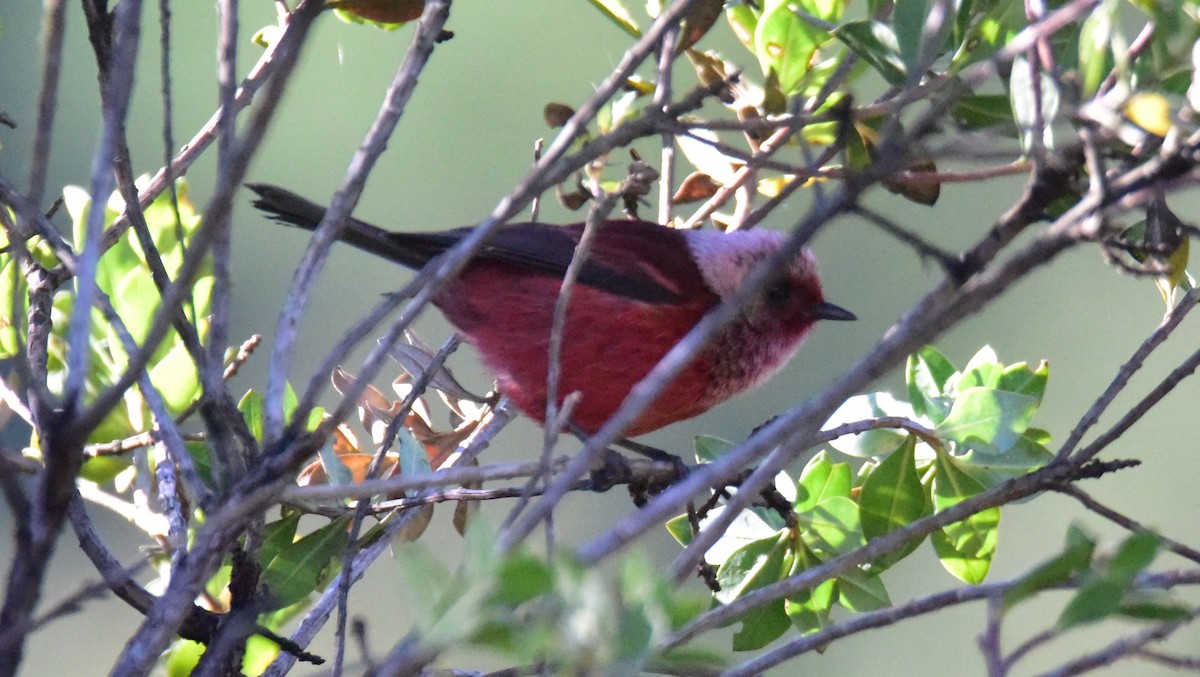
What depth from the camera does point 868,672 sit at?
10539mm

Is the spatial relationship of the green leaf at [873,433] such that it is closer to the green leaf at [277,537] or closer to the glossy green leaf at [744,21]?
the glossy green leaf at [744,21]

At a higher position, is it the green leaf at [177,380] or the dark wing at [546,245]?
the dark wing at [546,245]

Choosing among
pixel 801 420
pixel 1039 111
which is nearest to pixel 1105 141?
pixel 1039 111

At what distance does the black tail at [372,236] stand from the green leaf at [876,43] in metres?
1.99

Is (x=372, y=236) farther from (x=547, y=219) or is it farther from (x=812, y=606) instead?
(x=547, y=219)

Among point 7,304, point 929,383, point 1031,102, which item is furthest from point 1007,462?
point 7,304

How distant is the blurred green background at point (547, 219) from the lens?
10.3m

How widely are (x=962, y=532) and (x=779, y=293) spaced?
148 centimetres

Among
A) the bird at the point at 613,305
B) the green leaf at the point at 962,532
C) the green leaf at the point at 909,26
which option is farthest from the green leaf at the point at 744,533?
the green leaf at the point at 909,26

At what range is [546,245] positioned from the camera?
4.25 metres

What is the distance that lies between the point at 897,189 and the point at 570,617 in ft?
5.61

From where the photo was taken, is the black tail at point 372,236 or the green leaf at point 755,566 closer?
the green leaf at point 755,566

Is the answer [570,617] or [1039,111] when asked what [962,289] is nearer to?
[1039,111]

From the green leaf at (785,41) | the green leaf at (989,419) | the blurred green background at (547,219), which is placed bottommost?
the green leaf at (989,419)
